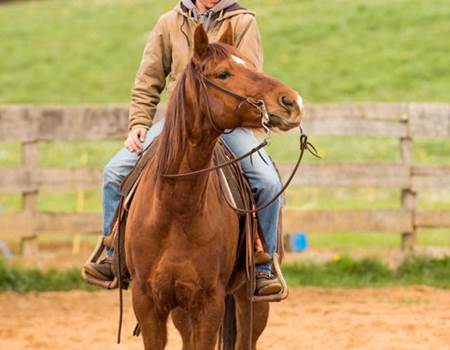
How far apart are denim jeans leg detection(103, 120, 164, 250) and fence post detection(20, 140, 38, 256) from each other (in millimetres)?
5062

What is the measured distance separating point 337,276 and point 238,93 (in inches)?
246

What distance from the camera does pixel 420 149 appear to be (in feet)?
61.0

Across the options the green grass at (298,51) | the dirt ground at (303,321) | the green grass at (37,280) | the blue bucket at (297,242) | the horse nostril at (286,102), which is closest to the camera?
the horse nostril at (286,102)

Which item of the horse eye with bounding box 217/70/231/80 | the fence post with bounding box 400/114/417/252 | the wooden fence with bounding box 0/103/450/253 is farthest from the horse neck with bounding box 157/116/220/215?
the fence post with bounding box 400/114/417/252

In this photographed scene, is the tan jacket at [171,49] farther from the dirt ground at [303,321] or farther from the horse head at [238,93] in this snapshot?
the dirt ground at [303,321]

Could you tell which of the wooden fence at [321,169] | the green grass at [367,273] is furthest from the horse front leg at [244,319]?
the wooden fence at [321,169]

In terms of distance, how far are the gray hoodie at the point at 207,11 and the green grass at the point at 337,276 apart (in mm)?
4859

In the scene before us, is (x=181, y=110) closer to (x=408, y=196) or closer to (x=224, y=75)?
(x=224, y=75)

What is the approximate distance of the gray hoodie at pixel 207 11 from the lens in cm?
652

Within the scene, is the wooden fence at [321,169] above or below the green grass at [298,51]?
below

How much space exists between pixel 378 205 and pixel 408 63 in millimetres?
7313

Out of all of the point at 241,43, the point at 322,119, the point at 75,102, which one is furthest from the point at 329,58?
the point at 241,43

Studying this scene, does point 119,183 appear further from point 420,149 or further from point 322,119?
point 420,149

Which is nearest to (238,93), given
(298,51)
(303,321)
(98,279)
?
(98,279)
